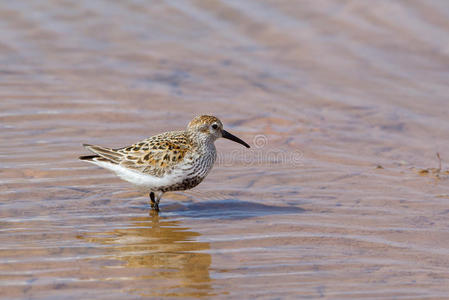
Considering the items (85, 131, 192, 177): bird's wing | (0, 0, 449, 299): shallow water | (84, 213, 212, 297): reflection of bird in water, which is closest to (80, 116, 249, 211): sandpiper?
(85, 131, 192, 177): bird's wing

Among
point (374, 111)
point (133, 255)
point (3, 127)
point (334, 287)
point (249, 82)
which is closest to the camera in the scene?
point (334, 287)

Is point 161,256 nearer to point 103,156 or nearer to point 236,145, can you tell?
point 103,156

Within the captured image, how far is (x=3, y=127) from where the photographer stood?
10984 millimetres

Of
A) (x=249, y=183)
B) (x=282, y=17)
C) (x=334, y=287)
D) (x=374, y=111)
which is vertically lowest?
(x=334, y=287)

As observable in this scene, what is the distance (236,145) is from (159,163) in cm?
229

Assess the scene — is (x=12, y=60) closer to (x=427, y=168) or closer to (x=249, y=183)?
(x=249, y=183)

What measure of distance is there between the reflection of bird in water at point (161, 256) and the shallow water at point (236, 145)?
25 mm

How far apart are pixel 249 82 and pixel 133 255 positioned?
6.85 m

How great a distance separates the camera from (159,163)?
9.15 metres

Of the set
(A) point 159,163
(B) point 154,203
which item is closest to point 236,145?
(A) point 159,163

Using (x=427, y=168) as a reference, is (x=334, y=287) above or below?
below

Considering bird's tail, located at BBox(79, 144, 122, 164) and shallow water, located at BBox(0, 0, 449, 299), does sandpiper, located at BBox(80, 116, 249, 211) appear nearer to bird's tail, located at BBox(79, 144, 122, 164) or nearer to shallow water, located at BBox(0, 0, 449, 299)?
bird's tail, located at BBox(79, 144, 122, 164)

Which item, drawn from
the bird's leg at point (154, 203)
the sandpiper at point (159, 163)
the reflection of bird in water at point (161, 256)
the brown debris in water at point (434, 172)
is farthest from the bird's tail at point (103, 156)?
the brown debris in water at point (434, 172)

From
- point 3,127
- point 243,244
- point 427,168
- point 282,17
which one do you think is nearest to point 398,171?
point 427,168
